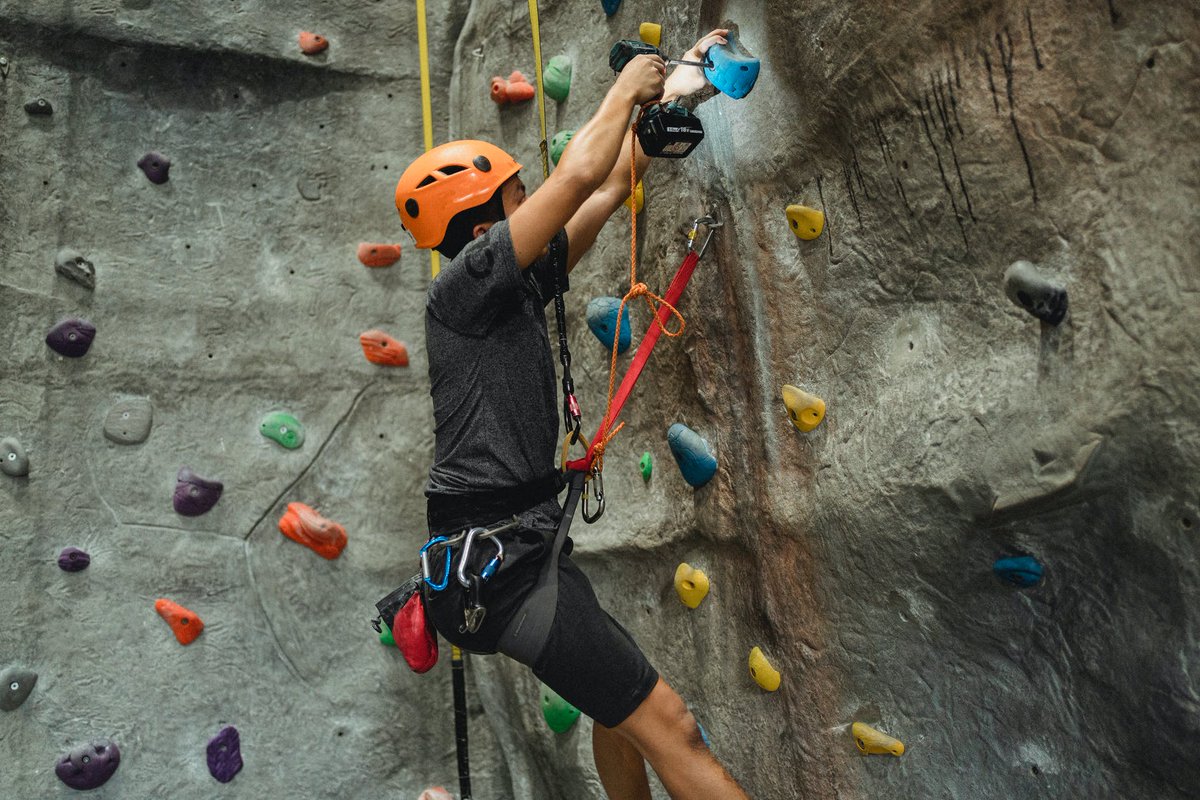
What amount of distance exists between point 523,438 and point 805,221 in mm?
703

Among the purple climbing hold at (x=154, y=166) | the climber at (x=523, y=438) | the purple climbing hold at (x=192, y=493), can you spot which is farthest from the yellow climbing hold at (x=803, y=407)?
the purple climbing hold at (x=154, y=166)

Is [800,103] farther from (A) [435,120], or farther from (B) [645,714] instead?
(A) [435,120]

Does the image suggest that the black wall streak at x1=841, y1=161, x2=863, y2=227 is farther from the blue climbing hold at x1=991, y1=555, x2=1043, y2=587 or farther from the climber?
the blue climbing hold at x1=991, y1=555, x2=1043, y2=587

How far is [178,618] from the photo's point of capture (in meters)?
2.95

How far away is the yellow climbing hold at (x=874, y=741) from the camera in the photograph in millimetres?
2027

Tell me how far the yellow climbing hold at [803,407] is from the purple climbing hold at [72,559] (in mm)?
1937

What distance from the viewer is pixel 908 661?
2.01 metres

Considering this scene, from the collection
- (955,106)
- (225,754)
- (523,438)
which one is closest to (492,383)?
(523,438)

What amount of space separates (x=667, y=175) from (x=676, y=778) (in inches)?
51.1

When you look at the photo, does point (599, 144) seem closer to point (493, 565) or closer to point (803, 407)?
point (803, 407)

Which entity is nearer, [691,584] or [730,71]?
[730,71]

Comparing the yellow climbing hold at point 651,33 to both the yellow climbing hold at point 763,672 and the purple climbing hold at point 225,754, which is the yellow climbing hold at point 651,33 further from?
the purple climbing hold at point 225,754

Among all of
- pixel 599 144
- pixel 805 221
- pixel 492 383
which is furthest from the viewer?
pixel 805 221

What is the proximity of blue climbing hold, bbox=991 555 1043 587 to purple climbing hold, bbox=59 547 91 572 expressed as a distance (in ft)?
7.58
